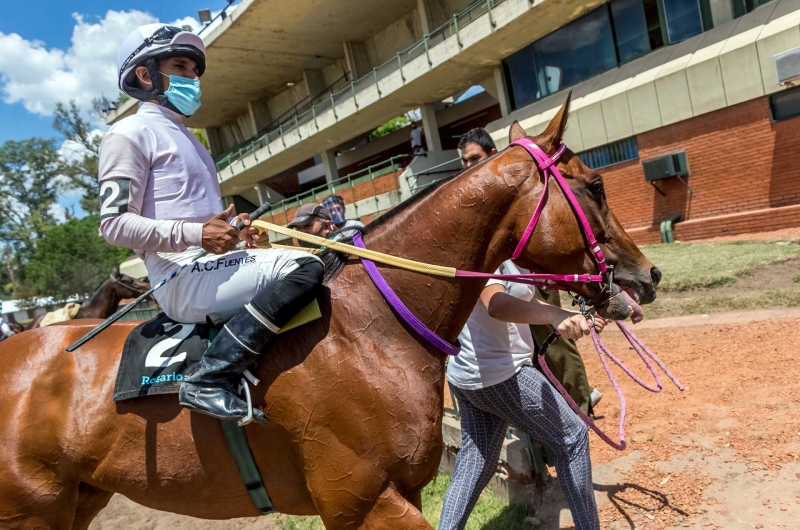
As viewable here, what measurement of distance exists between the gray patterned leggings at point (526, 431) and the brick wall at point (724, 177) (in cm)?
1267

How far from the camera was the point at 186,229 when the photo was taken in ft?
7.07

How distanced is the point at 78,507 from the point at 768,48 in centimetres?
1523

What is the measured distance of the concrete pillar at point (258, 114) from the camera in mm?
34406

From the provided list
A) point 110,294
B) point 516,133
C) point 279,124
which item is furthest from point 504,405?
point 279,124

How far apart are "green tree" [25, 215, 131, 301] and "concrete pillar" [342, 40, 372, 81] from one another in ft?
105

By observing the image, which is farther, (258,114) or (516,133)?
(258,114)

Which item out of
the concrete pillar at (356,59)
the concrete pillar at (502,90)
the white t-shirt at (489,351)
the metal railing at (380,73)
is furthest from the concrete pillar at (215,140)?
the white t-shirt at (489,351)

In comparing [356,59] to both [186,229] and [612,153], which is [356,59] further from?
[186,229]

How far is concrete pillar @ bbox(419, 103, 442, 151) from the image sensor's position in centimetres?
2339

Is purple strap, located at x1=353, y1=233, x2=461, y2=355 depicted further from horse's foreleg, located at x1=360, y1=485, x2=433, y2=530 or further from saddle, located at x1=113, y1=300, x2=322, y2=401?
horse's foreleg, located at x1=360, y1=485, x2=433, y2=530

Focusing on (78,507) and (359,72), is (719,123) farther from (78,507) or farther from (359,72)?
(359,72)

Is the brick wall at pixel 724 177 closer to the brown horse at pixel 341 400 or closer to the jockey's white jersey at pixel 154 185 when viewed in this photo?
the brown horse at pixel 341 400

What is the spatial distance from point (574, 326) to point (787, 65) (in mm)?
12729

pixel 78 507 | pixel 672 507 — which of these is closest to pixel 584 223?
pixel 672 507
